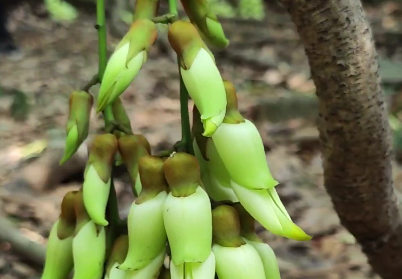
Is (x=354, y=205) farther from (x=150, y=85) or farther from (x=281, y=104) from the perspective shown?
(x=150, y=85)

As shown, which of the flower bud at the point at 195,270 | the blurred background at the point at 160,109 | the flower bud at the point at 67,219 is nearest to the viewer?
the flower bud at the point at 195,270

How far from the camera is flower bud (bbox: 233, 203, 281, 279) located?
528mm

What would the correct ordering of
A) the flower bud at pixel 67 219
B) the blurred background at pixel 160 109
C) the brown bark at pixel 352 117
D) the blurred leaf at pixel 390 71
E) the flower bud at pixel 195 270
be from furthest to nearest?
the blurred leaf at pixel 390 71 → the blurred background at pixel 160 109 → the brown bark at pixel 352 117 → the flower bud at pixel 67 219 → the flower bud at pixel 195 270

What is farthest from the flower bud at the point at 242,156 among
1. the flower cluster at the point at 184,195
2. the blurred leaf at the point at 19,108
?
the blurred leaf at the point at 19,108

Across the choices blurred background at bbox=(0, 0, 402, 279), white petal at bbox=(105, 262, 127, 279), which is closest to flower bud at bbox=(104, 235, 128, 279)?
white petal at bbox=(105, 262, 127, 279)

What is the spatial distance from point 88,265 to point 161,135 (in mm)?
1704

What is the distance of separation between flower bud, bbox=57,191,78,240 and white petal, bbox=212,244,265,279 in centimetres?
15

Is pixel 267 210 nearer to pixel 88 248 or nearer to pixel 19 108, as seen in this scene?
pixel 88 248

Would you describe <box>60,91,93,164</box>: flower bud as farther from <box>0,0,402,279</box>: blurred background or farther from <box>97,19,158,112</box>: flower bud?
<box>0,0,402,279</box>: blurred background

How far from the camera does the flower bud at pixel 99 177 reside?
0.52m

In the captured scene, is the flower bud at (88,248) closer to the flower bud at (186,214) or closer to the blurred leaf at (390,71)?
Answer: the flower bud at (186,214)

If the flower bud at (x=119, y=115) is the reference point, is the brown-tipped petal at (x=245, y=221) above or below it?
below

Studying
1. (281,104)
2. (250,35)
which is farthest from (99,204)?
(250,35)

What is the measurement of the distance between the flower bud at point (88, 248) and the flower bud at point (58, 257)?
0.09 ft
